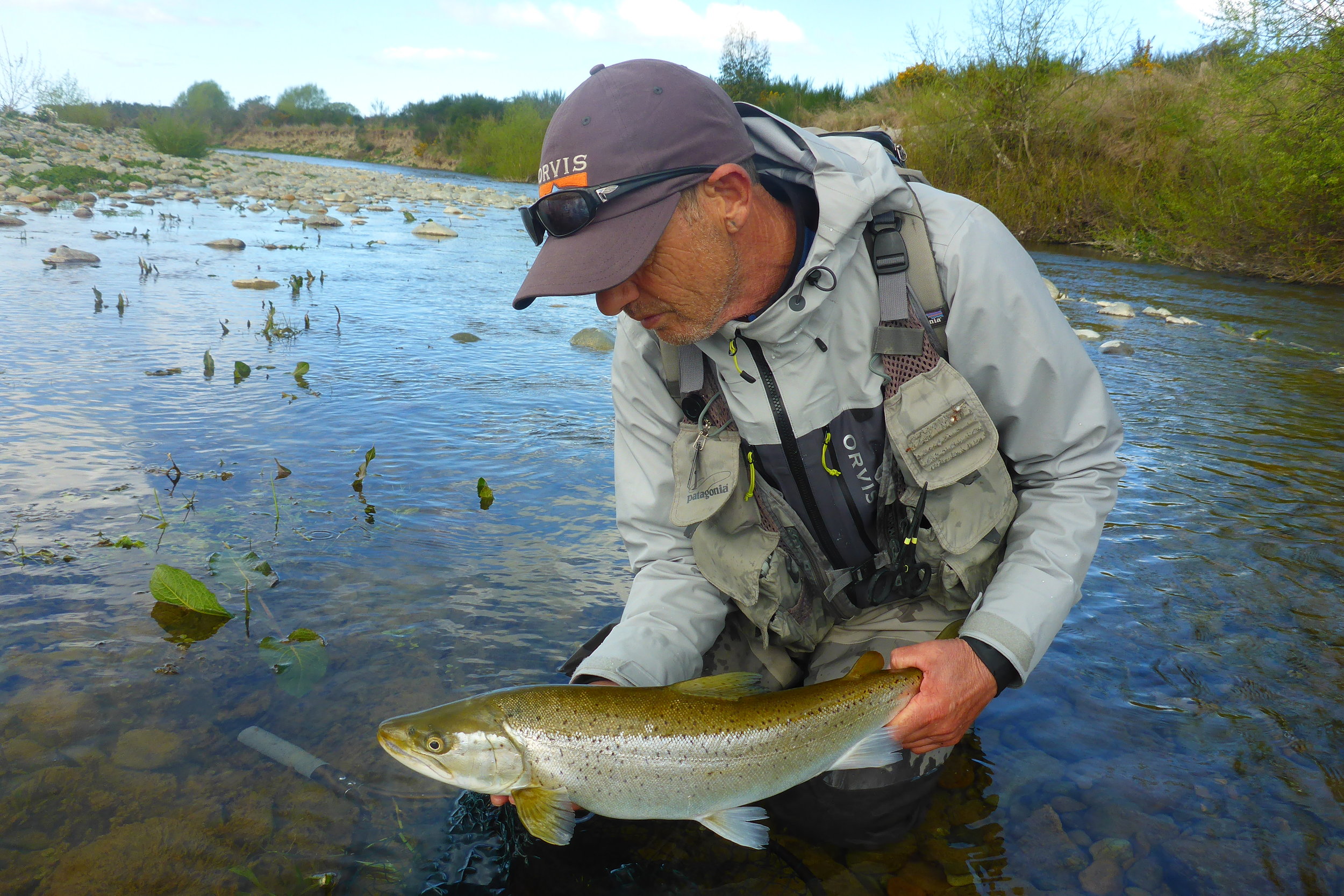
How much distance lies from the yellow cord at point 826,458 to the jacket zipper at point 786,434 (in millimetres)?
56

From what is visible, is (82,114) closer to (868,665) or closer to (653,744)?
(653,744)

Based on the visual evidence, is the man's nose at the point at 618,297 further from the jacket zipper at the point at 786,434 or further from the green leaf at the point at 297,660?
the green leaf at the point at 297,660

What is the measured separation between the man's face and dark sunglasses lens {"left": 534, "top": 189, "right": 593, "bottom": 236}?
0.20 m

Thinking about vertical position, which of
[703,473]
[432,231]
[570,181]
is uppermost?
[432,231]

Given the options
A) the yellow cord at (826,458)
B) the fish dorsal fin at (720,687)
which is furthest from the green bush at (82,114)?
the fish dorsal fin at (720,687)

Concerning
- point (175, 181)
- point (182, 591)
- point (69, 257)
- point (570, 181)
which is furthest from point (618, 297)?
point (175, 181)

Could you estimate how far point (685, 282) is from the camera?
2295 millimetres

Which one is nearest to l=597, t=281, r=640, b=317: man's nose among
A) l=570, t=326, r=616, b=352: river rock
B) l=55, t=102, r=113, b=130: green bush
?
l=570, t=326, r=616, b=352: river rock

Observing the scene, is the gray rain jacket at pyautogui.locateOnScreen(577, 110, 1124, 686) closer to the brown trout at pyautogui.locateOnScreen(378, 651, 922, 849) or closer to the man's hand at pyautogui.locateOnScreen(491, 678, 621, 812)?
the man's hand at pyautogui.locateOnScreen(491, 678, 621, 812)

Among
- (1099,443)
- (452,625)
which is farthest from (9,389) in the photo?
(1099,443)

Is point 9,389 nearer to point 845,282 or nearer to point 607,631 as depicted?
point 607,631

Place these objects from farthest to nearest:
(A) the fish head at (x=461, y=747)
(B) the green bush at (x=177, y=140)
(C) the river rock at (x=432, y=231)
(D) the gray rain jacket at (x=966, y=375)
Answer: (B) the green bush at (x=177, y=140)
(C) the river rock at (x=432, y=231)
(D) the gray rain jacket at (x=966, y=375)
(A) the fish head at (x=461, y=747)

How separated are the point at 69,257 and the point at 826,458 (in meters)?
11.3

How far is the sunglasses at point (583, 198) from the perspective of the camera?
218 centimetres
